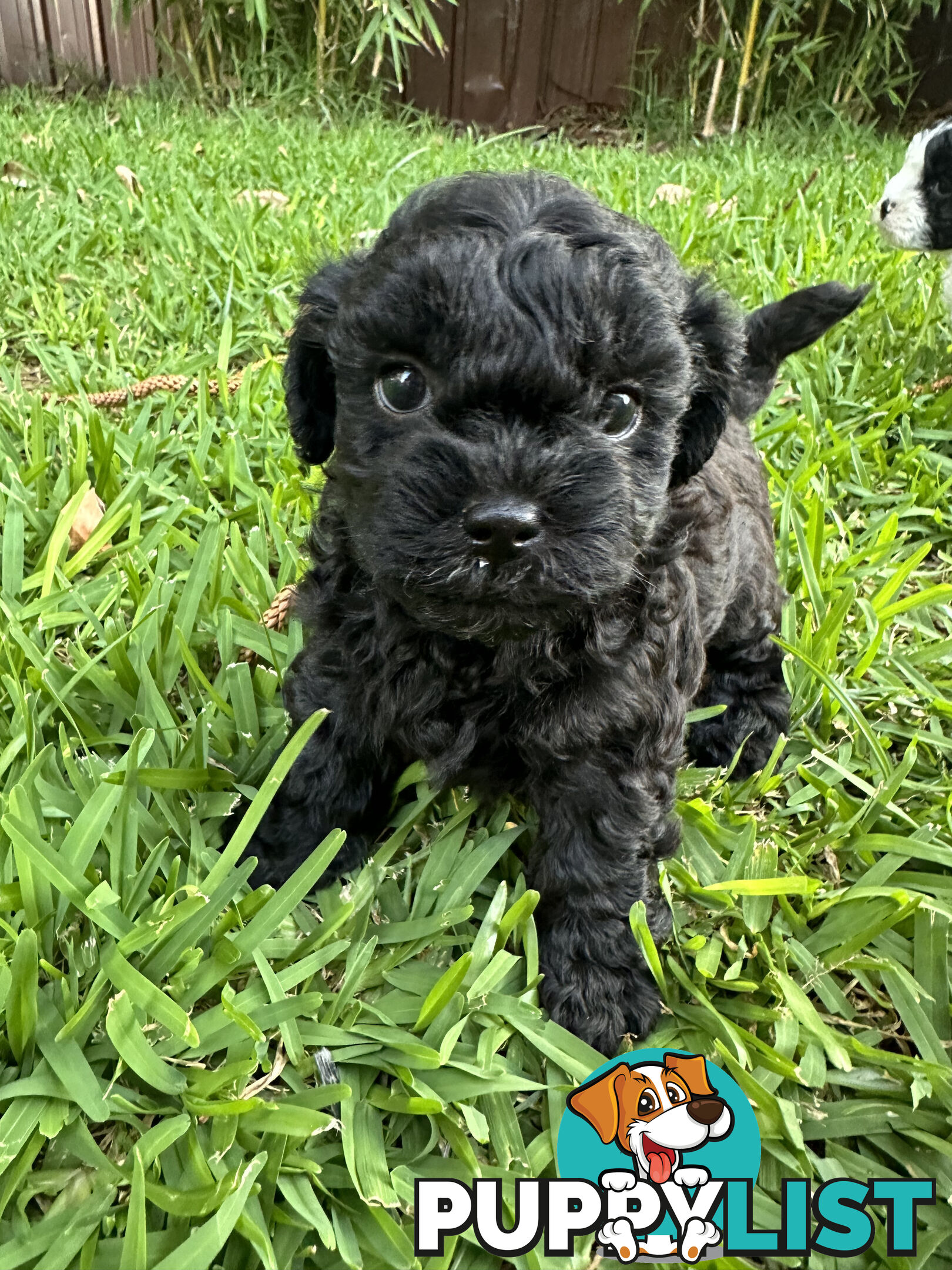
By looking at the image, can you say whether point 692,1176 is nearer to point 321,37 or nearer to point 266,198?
point 266,198

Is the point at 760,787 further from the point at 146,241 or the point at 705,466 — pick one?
the point at 146,241

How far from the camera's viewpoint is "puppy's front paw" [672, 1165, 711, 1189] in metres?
1.10

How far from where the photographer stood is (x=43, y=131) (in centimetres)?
469

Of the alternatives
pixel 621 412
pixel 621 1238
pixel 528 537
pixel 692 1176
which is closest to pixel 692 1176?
pixel 692 1176

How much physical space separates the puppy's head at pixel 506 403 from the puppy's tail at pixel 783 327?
2.21 ft

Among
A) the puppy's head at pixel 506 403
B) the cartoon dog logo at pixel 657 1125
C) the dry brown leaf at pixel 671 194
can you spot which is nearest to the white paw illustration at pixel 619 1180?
the cartoon dog logo at pixel 657 1125

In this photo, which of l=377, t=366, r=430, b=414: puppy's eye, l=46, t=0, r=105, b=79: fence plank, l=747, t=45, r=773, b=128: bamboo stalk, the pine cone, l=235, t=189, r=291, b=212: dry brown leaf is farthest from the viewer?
l=747, t=45, r=773, b=128: bamboo stalk

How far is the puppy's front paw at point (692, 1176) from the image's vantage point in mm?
1104

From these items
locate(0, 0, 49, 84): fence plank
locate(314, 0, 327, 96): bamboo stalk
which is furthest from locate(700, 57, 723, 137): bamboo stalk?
locate(0, 0, 49, 84): fence plank

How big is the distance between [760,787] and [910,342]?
2.15m

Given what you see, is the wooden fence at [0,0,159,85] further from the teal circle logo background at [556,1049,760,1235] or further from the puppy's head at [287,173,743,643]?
the teal circle logo background at [556,1049,760,1235]

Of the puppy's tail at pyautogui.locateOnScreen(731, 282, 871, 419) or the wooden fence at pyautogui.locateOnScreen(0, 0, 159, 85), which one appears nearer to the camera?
the puppy's tail at pyautogui.locateOnScreen(731, 282, 871, 419)

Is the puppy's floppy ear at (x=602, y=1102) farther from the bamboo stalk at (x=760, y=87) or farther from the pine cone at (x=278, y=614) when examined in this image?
the bamboo stalk at (x=760, y=87)

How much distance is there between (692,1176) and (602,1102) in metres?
0.13
